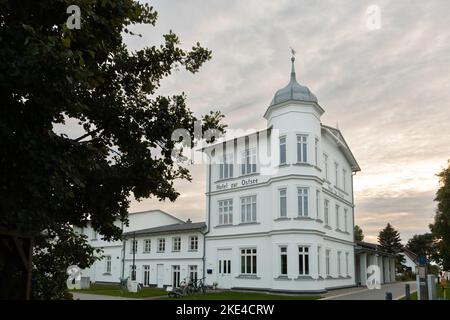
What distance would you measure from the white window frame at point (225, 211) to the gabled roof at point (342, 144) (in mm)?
8622

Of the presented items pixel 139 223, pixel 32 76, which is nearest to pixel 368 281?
pixel 139 223

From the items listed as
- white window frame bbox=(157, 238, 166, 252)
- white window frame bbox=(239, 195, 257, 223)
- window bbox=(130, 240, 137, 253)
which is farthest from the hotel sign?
window bbox=(130, 240, 137, 253)

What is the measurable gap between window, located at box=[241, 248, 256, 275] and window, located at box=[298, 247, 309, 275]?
370 centimetres

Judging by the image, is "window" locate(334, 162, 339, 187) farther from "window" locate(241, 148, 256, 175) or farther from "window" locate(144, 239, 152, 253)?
"window" locate(144, 239, 152, 253)

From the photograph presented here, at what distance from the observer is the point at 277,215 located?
30328mm

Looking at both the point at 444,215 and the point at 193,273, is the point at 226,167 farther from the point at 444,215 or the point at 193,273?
the point at 444,215

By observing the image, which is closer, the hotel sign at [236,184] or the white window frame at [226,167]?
the hotel sign at [236,184]

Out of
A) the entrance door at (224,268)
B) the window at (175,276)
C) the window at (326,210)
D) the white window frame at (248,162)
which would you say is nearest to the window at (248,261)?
the entrance door at (224,268)

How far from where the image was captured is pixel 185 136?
997 centimetres

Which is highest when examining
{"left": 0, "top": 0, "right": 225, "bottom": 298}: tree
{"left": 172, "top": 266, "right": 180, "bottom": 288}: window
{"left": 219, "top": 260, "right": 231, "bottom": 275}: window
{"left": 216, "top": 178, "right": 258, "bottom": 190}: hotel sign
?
{"left": 216, "top": 178, "right": 258, "bottom": 190}: hotel sign

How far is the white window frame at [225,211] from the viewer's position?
34250 millimetres

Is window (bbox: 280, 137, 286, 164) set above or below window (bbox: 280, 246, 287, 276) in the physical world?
above

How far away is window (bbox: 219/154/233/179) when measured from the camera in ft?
115

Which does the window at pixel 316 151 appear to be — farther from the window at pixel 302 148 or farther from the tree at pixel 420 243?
the tree at pixel 420 243
